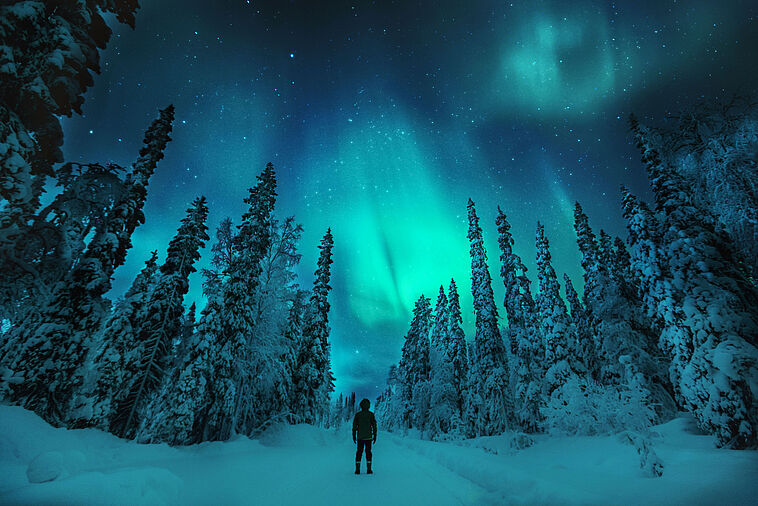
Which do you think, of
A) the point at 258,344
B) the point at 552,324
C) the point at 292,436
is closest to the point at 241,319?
the point at 258,344

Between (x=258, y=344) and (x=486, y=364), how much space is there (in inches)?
701

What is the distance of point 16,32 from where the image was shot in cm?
697

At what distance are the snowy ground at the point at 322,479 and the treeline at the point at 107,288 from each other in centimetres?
379

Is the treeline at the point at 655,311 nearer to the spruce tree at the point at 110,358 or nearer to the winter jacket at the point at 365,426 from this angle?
the winter jacket at the point at 365,426

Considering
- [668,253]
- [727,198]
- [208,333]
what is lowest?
[208,333]

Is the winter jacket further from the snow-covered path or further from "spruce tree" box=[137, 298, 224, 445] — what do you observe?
"spruce tree" box=[137, 298, 224, 445]

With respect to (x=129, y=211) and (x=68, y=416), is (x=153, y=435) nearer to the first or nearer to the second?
(x=68, y=416)

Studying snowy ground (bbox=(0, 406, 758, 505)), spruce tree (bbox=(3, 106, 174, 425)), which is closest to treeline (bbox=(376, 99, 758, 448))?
snowy ground (bbox=(0, 406, 758, 505))

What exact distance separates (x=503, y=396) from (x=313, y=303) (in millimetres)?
16906

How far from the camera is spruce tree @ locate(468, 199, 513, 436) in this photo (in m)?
23.5

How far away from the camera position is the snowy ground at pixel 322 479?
409 cm

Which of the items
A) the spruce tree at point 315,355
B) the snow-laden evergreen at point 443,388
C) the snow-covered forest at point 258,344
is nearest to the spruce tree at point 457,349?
the snow-laden evergreen at point 443,388

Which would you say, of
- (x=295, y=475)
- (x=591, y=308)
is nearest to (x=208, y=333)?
(x=295, y=475)

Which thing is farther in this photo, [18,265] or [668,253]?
[668,253]
